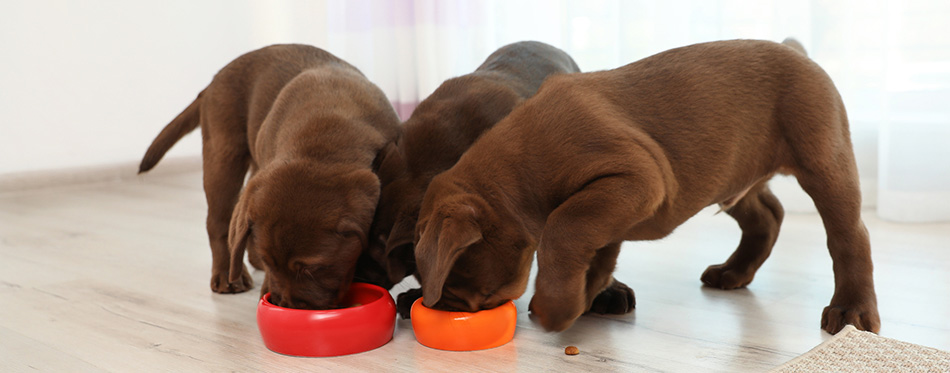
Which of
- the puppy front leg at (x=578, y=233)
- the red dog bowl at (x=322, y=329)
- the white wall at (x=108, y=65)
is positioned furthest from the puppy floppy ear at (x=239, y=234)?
the white wall at (x=108, y=65)

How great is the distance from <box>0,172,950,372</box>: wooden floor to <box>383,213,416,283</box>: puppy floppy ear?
201 millimetres

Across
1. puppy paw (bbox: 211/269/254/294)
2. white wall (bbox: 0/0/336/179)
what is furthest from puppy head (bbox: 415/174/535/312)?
white wall (bbox: 0/0/336/179)

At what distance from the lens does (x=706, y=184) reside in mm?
2408

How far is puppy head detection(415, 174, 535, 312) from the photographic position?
207 cm

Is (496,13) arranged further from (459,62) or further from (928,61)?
(928,61)

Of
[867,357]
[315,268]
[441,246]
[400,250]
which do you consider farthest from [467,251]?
[867,357]

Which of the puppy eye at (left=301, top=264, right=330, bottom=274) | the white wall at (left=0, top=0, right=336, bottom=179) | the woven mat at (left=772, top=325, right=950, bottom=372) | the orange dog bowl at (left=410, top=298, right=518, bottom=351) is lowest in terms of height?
the white wall at (left=0, top=0, right=336, bottom=179)

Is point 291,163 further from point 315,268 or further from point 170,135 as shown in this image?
point 170,135

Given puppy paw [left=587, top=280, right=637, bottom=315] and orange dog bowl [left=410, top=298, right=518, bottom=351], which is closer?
orange dog bowl [left=410, top=298, right=518, bottom=351]

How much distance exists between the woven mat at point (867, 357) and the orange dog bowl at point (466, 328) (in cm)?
73

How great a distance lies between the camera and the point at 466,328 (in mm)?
2316

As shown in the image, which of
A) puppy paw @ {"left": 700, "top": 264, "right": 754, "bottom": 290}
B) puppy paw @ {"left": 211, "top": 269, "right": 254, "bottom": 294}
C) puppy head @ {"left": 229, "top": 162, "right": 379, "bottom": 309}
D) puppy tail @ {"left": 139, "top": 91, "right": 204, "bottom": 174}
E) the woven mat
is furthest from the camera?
puppy tail @ {"left": 139, "top": 91, "right": 204, "bottom": 174}

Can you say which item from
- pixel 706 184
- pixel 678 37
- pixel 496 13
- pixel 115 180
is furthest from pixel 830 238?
pixel 115 180

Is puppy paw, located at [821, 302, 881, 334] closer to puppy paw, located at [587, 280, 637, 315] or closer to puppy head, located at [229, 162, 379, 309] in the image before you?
puppy paw, located at [587, 280, 637, 315]
